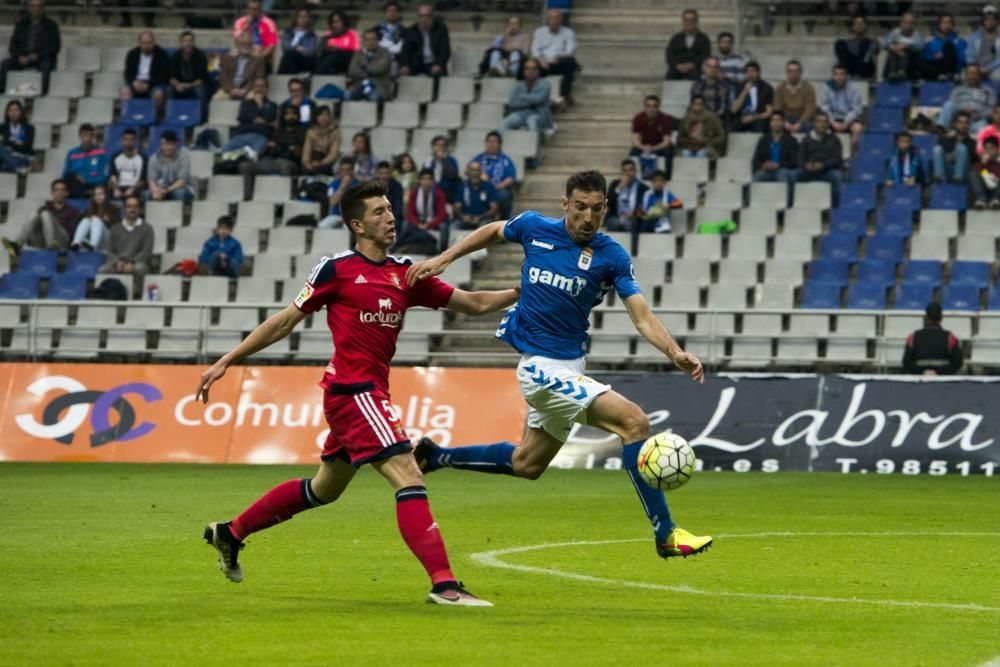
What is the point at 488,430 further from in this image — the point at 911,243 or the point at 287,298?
the point at 911,243

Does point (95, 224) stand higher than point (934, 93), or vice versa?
point (934, 93)

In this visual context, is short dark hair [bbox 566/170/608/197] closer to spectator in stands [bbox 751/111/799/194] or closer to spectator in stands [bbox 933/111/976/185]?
spectator in stands [bbox 751/111/799/194]

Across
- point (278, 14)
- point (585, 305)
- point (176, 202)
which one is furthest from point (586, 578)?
point (278, 14)

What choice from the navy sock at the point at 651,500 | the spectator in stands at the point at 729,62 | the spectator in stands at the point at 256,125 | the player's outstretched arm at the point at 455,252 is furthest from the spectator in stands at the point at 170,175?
the navy sock at the point at 651,500

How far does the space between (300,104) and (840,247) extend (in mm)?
8934

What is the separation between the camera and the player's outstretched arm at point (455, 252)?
9.60 metres

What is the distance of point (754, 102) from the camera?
27.7m

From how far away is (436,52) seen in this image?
98.1 ft

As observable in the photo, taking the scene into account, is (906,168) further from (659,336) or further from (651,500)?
(651,500)

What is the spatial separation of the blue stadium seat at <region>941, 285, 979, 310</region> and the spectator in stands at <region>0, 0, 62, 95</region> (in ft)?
52.8

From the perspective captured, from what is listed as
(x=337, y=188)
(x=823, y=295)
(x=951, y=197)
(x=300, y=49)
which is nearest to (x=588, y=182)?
(x=823, y=295)

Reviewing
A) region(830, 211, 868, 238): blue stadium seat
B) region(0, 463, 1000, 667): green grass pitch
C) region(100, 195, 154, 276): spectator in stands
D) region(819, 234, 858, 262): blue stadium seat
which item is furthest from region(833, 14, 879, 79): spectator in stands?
region(0, 463, 1000, 667): green grass pitch

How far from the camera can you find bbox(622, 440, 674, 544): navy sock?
9.69 m

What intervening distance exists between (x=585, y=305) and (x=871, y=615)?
2.61m
